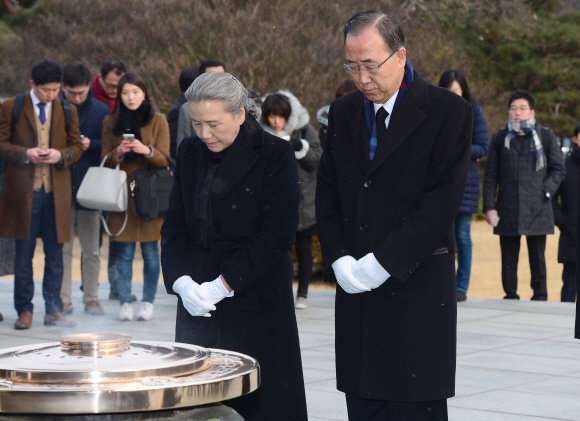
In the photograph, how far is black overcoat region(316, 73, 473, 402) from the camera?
3021 mm

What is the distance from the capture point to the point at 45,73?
6953 millimetres

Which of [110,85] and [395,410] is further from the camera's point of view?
[110,85]

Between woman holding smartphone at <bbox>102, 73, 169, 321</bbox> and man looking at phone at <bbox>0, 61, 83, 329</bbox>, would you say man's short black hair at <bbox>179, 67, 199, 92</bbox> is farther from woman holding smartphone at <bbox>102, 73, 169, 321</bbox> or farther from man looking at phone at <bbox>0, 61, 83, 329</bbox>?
man looking at phone at <bbox>0, 61, 83, 329</bbox>

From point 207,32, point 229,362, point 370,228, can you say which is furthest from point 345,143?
point 207,32

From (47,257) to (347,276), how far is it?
4752 mm

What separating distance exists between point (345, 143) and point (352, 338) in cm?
69

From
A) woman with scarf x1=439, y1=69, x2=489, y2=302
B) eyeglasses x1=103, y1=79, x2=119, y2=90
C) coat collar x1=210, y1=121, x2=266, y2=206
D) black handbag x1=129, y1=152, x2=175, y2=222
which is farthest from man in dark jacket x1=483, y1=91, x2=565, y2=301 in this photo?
coat collar x1=210, y1=121, x2=266, y2=206

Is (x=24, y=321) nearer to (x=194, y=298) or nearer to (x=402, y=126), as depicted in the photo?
(x=194, y=298)

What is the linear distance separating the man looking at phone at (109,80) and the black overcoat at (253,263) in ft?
16.4

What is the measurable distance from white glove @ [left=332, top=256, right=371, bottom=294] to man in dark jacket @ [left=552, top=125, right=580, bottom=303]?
6.25 metres

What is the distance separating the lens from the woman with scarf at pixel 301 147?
7734 mm

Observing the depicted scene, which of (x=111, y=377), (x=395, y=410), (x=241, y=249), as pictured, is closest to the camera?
(x=111, y=377)

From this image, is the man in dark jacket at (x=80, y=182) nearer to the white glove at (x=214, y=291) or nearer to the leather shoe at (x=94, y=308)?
the leather shoe at (x=94, y=308)

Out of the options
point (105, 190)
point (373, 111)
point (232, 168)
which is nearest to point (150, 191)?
point (105, 190)
